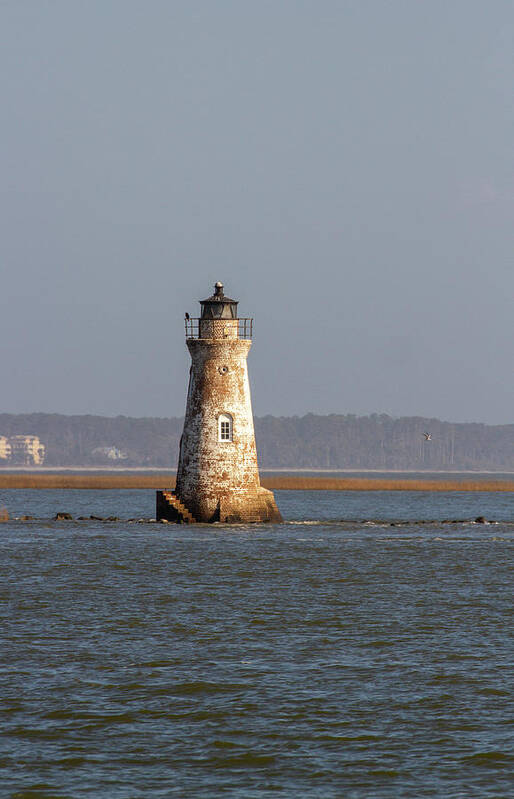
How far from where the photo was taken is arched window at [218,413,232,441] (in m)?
50.1

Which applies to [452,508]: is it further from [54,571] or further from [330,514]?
[54,571]

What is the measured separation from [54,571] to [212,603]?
953cm

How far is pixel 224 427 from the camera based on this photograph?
5016cm

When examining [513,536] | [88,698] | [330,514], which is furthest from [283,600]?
[330,514]

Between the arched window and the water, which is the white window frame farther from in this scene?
the water

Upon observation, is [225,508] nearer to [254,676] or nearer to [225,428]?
[225,428]

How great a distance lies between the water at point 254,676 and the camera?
637 inches

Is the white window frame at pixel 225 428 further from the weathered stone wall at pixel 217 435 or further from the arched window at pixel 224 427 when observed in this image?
the weathered stone wall at pixel 217 435

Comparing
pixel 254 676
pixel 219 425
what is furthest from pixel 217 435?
pixel 254 676

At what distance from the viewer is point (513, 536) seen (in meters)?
58.0

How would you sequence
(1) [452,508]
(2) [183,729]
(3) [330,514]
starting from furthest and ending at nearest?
(1) [452,508] < (3) [330,514] < (2) [183,729]

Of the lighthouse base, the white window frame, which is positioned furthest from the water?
the white window frame

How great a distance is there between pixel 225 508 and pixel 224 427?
3342 mm

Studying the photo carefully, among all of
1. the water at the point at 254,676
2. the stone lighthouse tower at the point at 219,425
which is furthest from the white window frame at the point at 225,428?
the water at the point at 254,676
